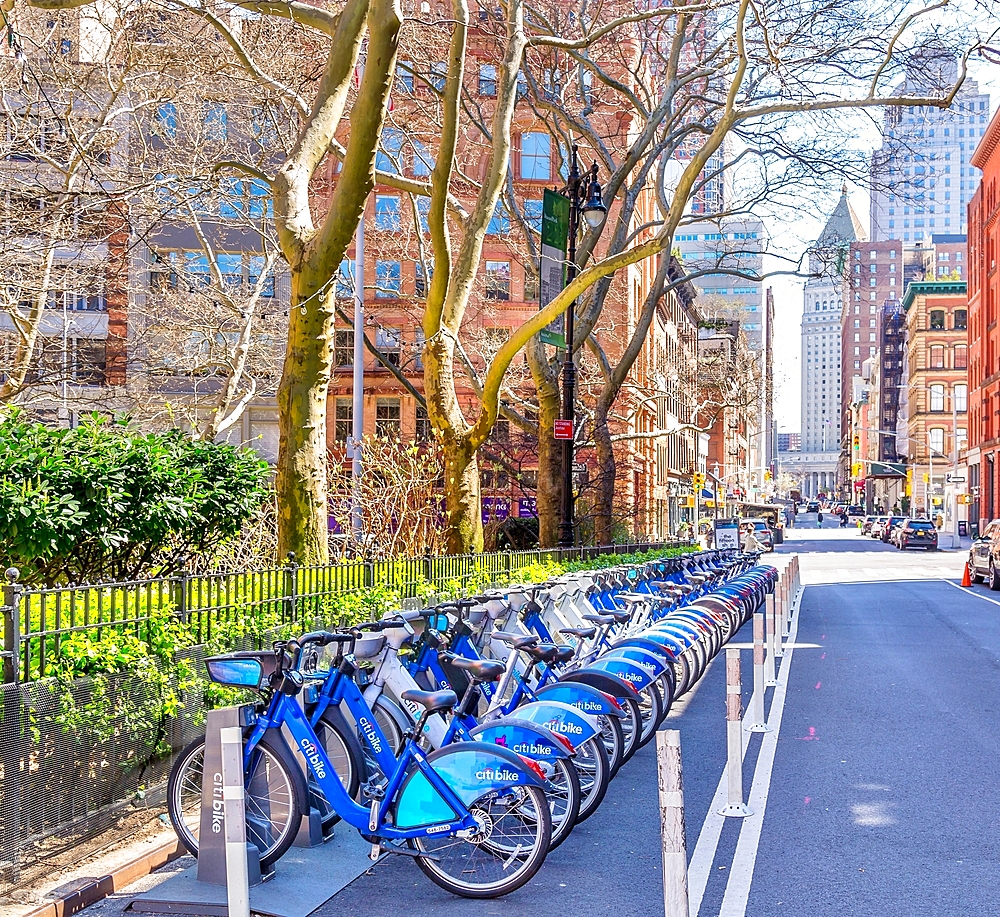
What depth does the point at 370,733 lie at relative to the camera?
254 inches

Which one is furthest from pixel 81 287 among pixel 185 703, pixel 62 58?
pixel 185 703

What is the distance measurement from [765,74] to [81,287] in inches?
469

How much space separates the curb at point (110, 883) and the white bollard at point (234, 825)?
115cm

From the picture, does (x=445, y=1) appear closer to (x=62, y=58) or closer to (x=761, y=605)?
(x=62, y=58)

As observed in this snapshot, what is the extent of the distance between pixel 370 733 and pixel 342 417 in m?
50.4

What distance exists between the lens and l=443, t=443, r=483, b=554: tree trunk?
59.2 feet

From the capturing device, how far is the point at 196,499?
Result: 1180 centimetres

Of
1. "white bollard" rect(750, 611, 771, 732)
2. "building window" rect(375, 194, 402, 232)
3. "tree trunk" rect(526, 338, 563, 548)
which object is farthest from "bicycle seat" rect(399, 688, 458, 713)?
"building window" rect(375, 194, 402, 232)

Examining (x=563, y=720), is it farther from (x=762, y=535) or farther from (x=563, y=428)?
(x=762, y=535)

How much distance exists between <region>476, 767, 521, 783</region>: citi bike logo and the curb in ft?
6.61

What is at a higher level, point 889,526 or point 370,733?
point 370,733

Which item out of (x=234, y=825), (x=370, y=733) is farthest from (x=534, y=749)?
(x=234, y=825)

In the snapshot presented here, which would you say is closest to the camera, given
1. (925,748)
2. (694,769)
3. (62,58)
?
(694,769)

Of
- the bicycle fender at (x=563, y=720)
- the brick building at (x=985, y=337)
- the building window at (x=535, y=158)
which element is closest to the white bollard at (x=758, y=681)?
the bicycle fender at (x=563, y=720)
